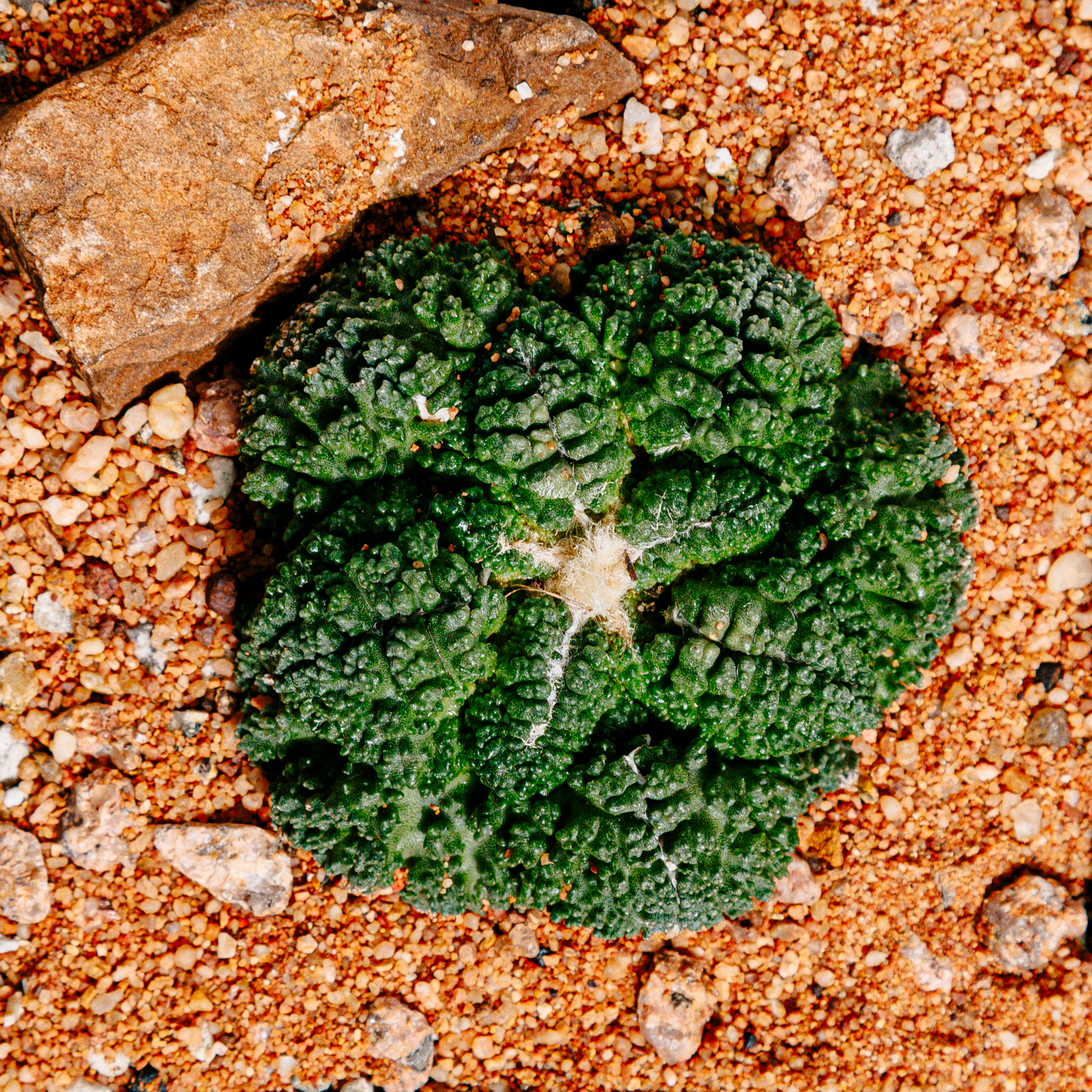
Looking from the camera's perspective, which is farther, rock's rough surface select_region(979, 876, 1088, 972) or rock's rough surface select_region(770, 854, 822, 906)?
rock's rough surface select_region(979, 876, 1088, 972)

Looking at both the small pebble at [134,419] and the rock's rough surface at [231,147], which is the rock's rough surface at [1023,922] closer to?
the rock's rough surface at [231,147]

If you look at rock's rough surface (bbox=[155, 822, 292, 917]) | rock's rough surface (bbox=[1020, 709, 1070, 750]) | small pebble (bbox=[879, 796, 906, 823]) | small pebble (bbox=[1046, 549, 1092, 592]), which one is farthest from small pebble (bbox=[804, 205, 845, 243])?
rock's rough surface (bbox=[155, 822, 292, 917])

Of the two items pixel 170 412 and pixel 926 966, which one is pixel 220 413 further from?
pixel 926 966

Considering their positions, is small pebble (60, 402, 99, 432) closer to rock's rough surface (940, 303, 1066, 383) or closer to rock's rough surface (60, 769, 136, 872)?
rock's rough surface (60, 769, 136, 872)

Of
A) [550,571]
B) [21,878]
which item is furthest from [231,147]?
[21,878]

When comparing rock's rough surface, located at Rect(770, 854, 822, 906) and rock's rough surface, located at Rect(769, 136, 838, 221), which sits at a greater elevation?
rock's rough surface, located at Rect(769, 136, 838, 221)

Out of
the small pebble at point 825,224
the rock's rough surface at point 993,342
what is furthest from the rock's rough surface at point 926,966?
the small pebble at point 825,224

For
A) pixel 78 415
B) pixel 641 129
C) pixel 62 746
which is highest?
pixel 641 129
